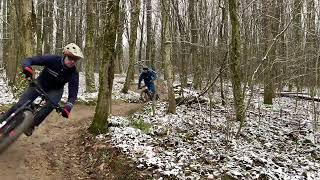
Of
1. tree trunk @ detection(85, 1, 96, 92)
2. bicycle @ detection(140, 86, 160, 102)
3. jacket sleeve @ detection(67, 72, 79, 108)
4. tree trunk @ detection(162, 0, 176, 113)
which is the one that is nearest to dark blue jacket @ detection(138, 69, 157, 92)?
bicycle @ detection(140, 86, 160, 102)

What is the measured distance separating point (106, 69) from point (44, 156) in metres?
2.77

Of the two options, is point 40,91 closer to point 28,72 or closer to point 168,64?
point 28,72

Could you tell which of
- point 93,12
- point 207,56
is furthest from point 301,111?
point 93,12

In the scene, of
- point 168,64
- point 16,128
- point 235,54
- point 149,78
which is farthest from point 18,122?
point 149,78

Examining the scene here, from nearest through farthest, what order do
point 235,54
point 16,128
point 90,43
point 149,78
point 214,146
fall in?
point 16,128
point 214,146
point 235,54
point 149,78
point 90,43

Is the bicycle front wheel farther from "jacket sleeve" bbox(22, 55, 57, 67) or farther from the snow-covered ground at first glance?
the snow-covered ground

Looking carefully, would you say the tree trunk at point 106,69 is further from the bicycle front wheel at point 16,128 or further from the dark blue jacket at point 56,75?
the bicycle front wheel at point 16,128

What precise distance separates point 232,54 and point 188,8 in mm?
11344

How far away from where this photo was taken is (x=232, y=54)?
39.9 ft

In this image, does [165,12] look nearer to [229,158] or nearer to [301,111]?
[229,158]

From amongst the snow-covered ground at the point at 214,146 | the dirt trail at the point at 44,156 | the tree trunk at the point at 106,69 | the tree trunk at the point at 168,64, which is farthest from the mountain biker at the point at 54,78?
the tree trunk at the point at 168,64

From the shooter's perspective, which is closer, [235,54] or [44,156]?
[44,156]

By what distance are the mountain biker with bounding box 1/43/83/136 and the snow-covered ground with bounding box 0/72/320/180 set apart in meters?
2.14

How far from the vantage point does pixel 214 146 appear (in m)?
9.69
